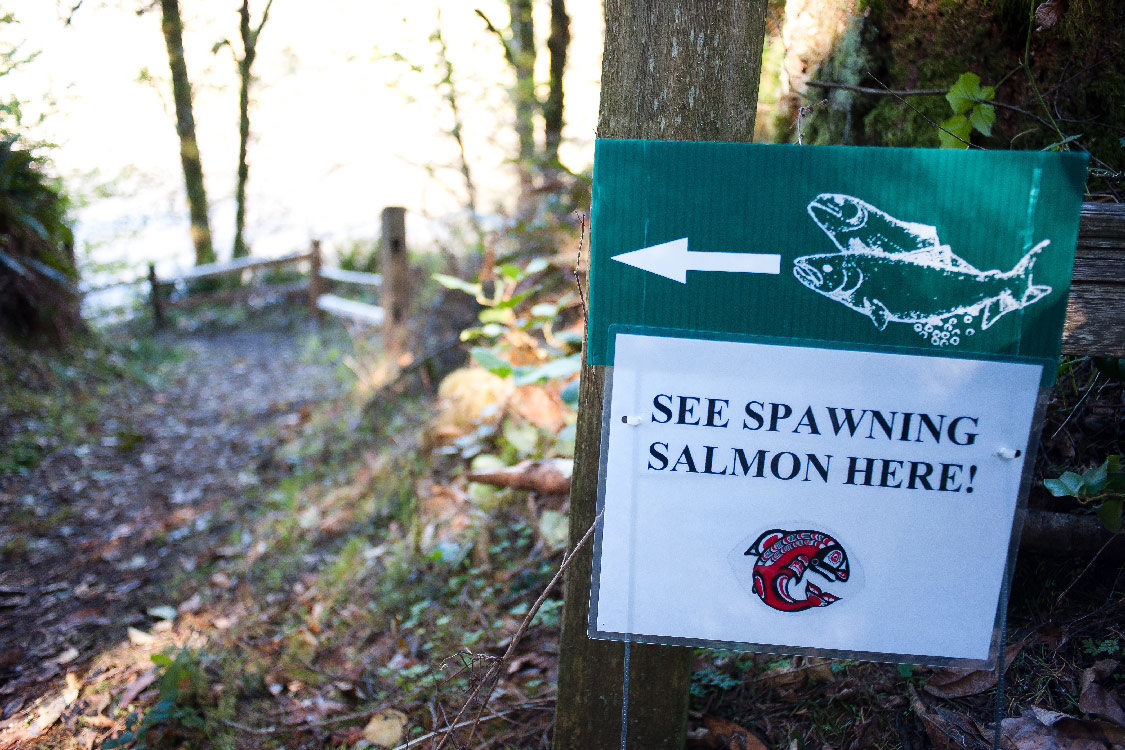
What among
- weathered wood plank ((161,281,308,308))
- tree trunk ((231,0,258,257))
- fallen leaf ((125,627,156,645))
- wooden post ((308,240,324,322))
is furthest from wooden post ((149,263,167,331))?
fallen leaf ((125,627,156,645))

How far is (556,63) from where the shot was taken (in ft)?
28.3

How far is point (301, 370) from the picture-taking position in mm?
Answer: 8133

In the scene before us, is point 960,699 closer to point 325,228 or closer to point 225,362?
point 225,362

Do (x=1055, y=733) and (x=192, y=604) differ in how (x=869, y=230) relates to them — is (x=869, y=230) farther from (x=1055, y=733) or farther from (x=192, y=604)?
(x=192, y=604)

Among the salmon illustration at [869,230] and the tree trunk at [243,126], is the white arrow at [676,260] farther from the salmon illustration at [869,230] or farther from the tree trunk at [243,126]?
the tree trunk at [243,126]

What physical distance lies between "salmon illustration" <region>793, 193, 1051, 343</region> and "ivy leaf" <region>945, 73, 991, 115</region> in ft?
2.09

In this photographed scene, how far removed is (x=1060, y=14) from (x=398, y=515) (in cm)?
339

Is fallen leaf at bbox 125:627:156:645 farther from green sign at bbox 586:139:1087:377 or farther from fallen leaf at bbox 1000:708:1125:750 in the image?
fallen leaf at bbox 1000:708:1125:750

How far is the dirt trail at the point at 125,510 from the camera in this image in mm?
3150

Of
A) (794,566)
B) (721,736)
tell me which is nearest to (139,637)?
(721,736)

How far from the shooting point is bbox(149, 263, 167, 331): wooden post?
35.1ft

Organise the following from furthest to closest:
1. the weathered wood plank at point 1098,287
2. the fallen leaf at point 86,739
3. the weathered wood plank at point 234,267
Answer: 1. the weathered wood plank at point 234,267
2. the fallen leaf at point 86,739
3. the weathered wood plank at point 1098,287

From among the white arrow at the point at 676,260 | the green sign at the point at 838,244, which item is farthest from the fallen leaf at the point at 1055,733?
the white arrow at the point at 676,260

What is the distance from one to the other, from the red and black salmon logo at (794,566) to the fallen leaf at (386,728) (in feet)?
4.44
